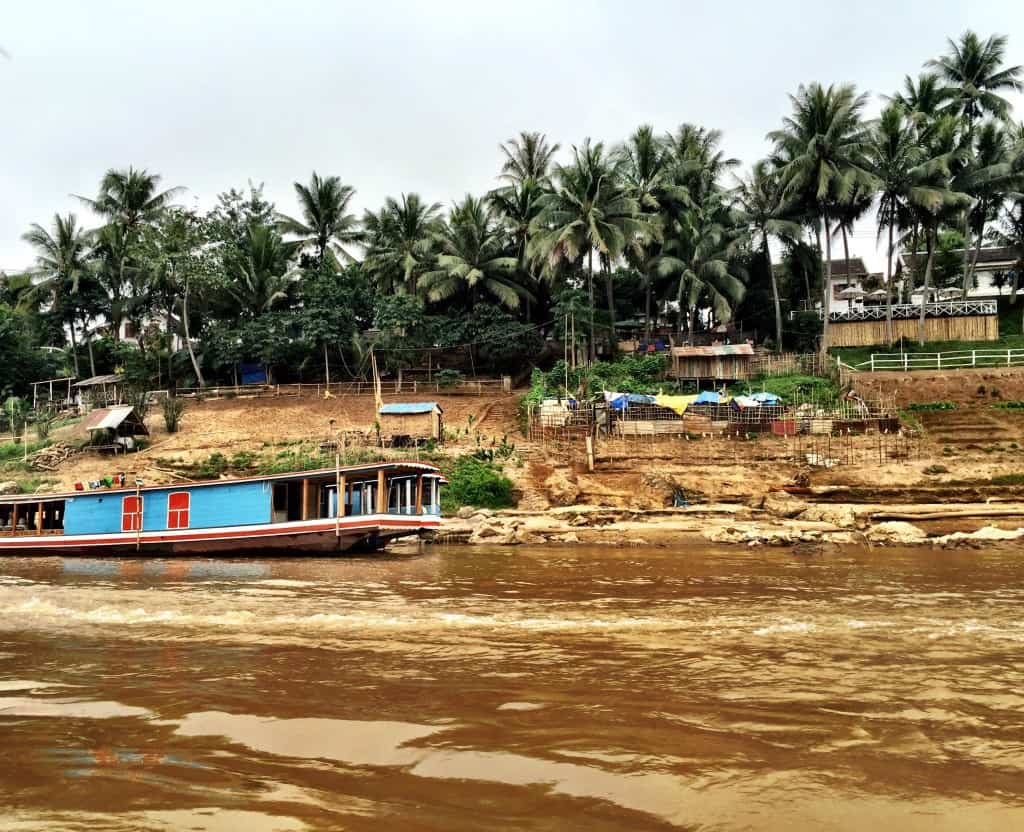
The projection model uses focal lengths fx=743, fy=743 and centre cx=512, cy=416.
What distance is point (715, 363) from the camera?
3669cm

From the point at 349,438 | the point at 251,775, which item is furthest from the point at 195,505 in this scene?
the point at 251,775

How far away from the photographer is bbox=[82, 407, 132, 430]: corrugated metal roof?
3309 cm

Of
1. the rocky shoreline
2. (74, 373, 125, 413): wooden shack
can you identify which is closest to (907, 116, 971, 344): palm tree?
the rocky shoreline

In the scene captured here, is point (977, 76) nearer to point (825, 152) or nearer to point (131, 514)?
point (825, 152)

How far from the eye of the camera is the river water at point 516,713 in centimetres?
363

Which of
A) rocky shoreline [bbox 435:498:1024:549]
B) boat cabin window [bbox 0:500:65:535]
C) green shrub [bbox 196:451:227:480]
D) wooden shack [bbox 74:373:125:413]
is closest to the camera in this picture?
rocky shoreline [bbox 435:498:1024:549]

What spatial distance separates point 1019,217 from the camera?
135 ft

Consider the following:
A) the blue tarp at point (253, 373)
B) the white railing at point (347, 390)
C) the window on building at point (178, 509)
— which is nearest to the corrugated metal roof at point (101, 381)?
the white railing at point (347, 390)

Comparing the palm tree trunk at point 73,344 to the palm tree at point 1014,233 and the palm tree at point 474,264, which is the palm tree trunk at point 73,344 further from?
the palm tree at point 1014,233

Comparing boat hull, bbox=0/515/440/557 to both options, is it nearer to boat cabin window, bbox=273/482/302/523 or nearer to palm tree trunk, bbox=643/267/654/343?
boat cabin window, bbox=273/482/302/523

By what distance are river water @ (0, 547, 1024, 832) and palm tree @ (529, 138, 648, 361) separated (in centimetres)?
2817

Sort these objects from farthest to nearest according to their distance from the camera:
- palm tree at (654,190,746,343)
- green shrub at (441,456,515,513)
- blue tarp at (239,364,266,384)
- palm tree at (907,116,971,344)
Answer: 1. blue tarp at (239,364,266,384)
2. palm tree at (654,190,746,343)
3. palm tree at (907,116,971,344)
4. green shrub at (441,456,515,513)

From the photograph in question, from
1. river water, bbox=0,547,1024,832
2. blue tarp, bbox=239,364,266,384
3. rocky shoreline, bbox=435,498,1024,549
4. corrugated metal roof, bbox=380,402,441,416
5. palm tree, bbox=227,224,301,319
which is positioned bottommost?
rocky shoreline, bbox=435,498,1024,549

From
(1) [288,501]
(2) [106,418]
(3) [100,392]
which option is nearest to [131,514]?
(1) [288,501]
